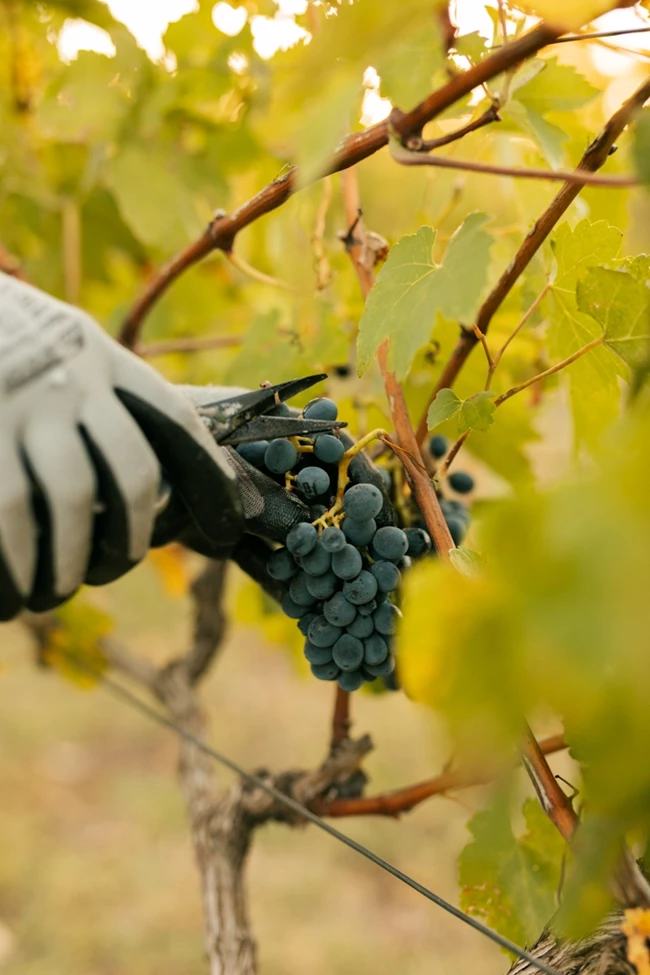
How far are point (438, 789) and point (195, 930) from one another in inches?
58.6

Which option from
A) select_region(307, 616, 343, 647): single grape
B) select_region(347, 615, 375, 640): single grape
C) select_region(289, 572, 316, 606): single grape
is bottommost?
select_region(347, 615, 375, 640): single grape

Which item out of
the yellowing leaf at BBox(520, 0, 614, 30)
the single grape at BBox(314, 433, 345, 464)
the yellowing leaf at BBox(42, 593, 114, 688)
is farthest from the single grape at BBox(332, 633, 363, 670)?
the yellowing leaf at BBox(42, 593, 114, 688)

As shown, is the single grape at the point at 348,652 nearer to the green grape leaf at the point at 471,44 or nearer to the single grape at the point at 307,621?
the single grape at the point at 307,621

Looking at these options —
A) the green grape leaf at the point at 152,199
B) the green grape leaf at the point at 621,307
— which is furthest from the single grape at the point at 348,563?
the green grape leaf at the point at 152,199

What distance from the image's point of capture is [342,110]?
0.35 metres

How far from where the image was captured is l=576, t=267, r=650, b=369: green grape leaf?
52 centimetres

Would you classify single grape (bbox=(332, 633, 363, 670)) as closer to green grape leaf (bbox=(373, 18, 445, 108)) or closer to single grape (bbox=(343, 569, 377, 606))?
single grape (bbox=(343, 569, 377, 606))

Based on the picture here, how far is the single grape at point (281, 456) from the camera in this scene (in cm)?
56

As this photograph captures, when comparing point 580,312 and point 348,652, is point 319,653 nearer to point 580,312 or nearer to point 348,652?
point 348,652

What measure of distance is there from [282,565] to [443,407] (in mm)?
149

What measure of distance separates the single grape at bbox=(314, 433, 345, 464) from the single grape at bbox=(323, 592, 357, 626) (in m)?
0.09

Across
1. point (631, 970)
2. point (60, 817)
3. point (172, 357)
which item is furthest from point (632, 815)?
point (60, 817)

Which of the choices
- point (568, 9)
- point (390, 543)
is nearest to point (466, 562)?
point (390, 543)

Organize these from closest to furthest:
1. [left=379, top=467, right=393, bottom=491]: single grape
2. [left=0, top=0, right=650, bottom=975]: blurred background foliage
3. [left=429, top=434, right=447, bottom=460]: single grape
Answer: [left=0, top=0, right=650, bottom=975]: blurred background foliage < [left=379, top=467, right=393, bottom=491]: single grape < [left=429, top=434, right=447, bottom=460]: single grape
